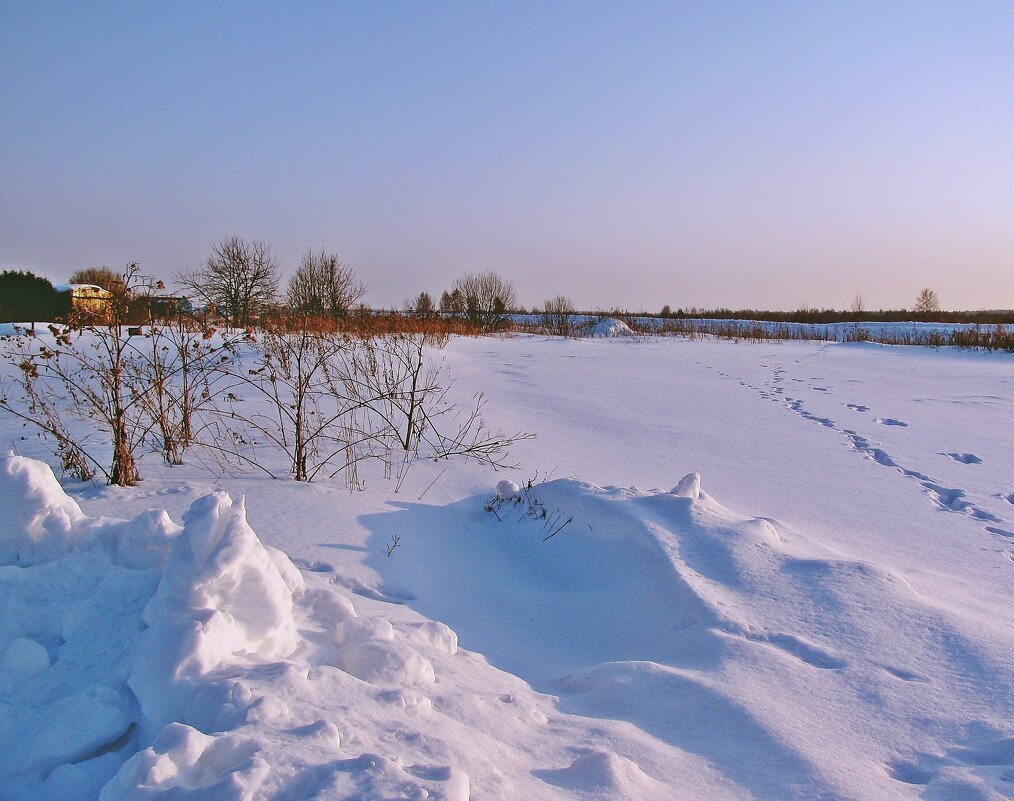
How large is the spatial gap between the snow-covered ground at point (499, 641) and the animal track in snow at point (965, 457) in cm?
117

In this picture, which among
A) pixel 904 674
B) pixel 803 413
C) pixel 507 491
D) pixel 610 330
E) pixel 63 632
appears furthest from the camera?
pixel 610 330

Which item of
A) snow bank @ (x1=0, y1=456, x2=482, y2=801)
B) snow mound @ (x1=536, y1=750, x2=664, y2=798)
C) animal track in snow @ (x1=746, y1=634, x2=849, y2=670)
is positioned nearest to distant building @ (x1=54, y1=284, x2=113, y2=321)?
snow bank @ (x1=0, y1=456, x2=482, y2=801)

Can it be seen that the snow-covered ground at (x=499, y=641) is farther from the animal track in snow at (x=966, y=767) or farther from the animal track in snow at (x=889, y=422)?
the animal track in snow at (x=889, y=422)

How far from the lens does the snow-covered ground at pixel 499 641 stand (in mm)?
1655

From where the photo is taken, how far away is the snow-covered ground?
1.66 meters

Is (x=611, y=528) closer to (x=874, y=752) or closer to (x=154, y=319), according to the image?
(x=874, y=752)

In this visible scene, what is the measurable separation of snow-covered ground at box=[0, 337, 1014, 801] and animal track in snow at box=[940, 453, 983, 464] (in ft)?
3.84

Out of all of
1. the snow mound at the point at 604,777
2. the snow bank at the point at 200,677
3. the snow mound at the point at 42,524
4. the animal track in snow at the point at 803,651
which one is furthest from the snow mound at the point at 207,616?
the animal track in snow at the point at 803,651

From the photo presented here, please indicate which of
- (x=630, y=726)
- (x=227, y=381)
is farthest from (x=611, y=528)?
(x=227, y=381)

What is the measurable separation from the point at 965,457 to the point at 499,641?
213 inches

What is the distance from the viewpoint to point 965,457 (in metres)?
6.24

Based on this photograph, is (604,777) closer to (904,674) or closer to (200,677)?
(200,677)

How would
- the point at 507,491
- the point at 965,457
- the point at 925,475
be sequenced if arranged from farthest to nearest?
the point at 965,457 < the point at 925,475 < the point at 507,491

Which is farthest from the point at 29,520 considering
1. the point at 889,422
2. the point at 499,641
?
the point at 889,422
